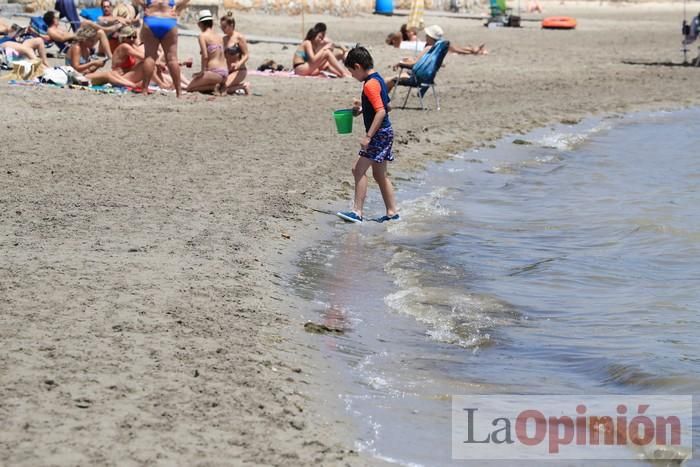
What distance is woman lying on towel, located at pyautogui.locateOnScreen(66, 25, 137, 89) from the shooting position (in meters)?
14.3

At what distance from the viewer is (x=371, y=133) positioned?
8.77 meters

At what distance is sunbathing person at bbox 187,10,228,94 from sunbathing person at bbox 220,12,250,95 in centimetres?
17

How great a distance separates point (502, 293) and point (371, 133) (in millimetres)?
2021

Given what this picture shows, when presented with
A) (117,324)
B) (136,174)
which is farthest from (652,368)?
(136,174)

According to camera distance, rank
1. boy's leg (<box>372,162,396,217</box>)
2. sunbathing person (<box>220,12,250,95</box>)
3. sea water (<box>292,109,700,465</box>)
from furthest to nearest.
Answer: sunbathing person (<box>220,12,250,95</box>), boy's leg (<box>372,162,396,217</box>), sea water (<box>292,109,700,465</box>)

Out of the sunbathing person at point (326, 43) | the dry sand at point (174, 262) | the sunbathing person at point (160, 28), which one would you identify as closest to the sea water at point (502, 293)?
the dry sand at point (174, 262)

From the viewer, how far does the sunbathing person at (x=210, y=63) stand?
1434cm

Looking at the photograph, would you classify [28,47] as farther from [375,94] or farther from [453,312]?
[453,312]

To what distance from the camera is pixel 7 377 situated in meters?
4.52

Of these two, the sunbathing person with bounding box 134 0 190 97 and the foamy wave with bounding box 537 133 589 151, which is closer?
the sunbathing person with bounding box 134 0 190 97

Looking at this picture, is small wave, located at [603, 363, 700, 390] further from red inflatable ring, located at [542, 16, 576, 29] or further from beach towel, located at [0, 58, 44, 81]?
red inflatable ring, located at [542, 16, 576, 29]

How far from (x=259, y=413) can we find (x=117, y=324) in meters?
1.17

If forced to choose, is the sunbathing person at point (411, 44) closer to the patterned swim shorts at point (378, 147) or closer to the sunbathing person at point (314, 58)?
the sunbathing person at point (314, 58)

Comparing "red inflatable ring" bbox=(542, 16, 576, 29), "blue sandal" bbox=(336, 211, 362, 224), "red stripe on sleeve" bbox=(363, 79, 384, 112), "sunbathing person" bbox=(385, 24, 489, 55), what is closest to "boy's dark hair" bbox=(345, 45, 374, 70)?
"red stripe on sleeve" bbox=(363, 79, 384, 112)
